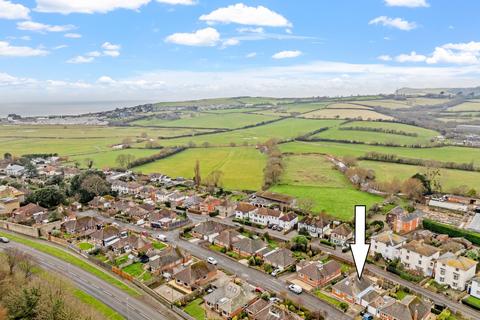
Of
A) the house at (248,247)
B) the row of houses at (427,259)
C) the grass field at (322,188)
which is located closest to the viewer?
the row of houses at (427,259)

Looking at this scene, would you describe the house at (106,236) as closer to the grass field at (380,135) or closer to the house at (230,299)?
the house at (230,299)

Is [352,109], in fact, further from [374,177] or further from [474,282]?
[474,282]

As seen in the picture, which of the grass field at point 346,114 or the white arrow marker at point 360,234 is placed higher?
the white arrow marker at point 360,234

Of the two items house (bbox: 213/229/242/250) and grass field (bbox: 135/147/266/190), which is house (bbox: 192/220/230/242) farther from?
grass field (bbox: 135/147/266/190)

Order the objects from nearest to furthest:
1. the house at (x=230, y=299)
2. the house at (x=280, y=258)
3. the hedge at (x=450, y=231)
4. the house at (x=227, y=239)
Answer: the house at (x=230, y=299)
the house at (x=280, y=258)
the house at (x=227, y=239)
the hedge at (x=450, y=231)

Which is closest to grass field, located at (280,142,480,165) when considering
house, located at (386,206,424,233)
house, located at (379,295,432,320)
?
house, located at (386,206,424,233)

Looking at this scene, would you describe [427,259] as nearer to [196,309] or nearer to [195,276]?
[195,276]

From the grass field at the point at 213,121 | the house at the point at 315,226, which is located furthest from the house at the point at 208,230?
the grass field at the point at 213,121

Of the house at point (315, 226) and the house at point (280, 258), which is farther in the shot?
the house at point (315, 226)

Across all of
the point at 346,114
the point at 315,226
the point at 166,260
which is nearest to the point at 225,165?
the point at 315,226
